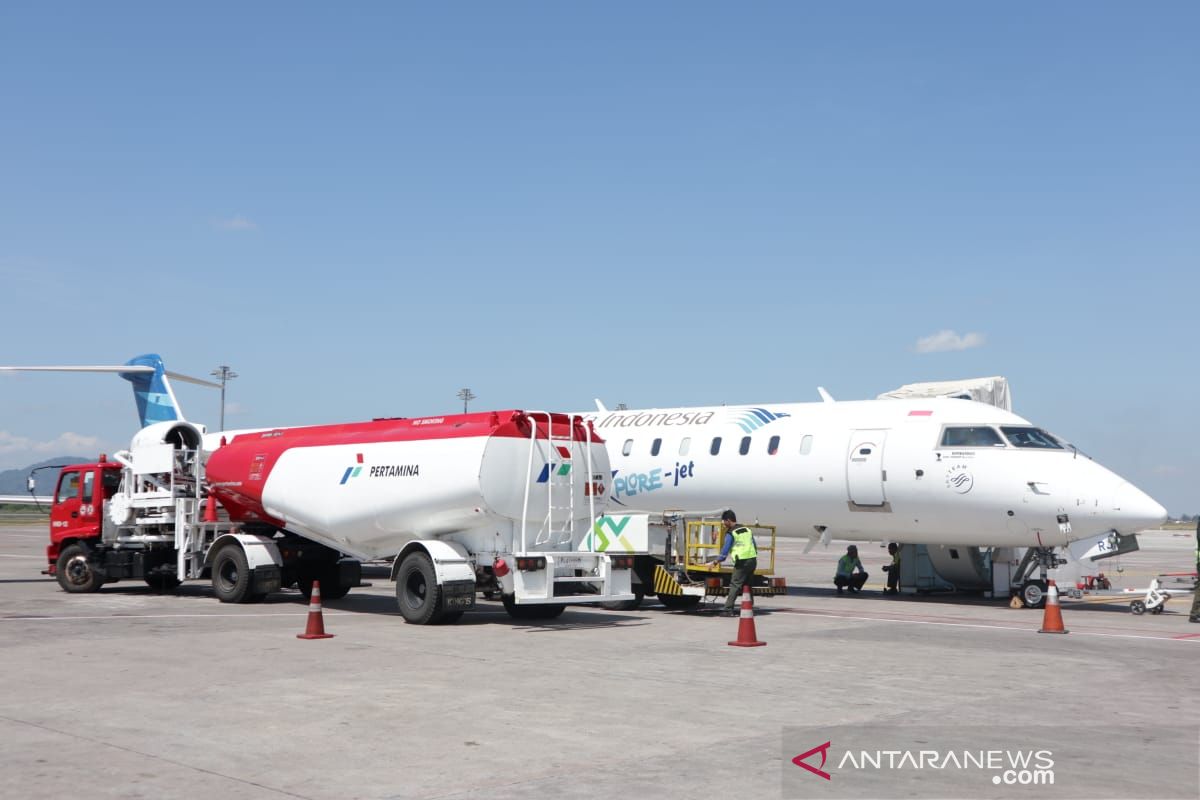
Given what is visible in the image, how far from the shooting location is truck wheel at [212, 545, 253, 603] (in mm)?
21000

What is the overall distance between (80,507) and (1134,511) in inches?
812

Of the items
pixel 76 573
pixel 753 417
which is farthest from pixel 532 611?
pixel 76 573

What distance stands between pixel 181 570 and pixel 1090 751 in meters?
18.5

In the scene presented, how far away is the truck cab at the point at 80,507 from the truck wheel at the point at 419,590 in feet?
31.2

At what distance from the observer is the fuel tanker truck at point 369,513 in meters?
17.6

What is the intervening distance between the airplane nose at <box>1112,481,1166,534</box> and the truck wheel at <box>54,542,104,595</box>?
64.4 feet

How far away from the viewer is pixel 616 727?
30.1ft

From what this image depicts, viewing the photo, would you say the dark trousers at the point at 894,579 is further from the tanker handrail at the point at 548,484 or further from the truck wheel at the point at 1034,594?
the tanker handrail at the point at 548,484

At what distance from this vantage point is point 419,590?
17.8m

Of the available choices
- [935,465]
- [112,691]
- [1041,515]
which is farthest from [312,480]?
[1041,515]

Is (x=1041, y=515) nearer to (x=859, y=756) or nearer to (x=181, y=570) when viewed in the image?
(x=859, y=756)

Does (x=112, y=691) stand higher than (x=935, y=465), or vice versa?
(x=935, y=465)

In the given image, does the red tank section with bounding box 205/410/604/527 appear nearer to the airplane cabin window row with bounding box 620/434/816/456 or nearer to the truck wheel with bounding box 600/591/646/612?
the truck wheel with bounding box 600/591/646/612

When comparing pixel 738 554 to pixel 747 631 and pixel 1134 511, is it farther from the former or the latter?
pixel 1134 511
